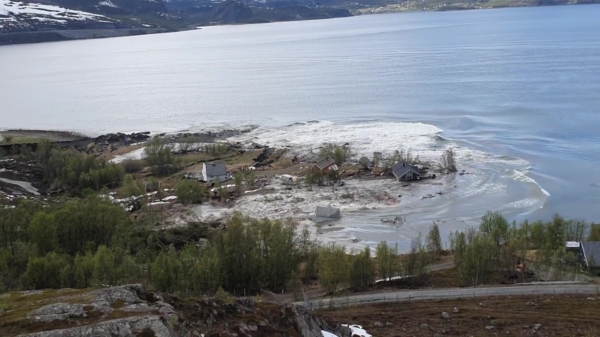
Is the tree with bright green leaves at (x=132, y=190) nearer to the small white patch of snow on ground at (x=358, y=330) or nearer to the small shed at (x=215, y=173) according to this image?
the small shed at (x=215, y=173)

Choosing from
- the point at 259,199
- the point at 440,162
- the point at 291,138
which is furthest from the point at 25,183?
the point at 440,162

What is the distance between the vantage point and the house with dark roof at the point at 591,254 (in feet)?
92.2

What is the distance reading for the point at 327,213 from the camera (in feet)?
129

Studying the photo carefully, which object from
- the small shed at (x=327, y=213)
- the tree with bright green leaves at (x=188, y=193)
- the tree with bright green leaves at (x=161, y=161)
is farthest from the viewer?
the tree with bright green leaves at (x=161, y=161)

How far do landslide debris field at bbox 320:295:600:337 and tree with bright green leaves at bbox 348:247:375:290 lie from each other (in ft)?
8.24

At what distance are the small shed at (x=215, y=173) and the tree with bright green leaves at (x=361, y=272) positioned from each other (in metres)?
24.5

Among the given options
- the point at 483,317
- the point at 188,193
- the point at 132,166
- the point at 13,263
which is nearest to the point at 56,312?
the point at 13,263

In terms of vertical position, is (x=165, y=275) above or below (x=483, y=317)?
above

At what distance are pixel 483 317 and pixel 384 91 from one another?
2553 inches

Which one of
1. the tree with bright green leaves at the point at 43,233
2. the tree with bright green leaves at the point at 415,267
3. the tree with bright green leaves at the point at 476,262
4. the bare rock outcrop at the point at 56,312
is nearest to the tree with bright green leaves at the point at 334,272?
the tree with bright green leaves at the point at 415,267

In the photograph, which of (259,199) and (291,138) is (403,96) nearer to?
(291,138)

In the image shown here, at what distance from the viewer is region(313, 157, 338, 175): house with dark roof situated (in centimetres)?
4750

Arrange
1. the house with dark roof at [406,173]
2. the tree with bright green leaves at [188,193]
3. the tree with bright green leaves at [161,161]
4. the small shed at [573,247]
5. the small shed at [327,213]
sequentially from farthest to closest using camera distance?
the tree with bright green leaves at [161,161], the house with dark roof at [406,173], the tree with bright green leaves at [188,193], the small shed at [327,213], the small shed at [573,247]

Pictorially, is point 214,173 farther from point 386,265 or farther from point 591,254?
point 591,254
